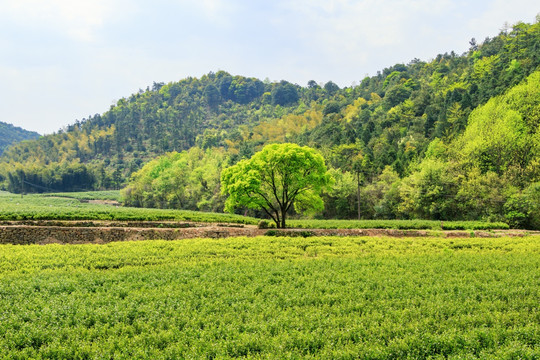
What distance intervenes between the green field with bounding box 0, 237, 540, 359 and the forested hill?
41.8m

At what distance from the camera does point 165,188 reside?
67.2 m

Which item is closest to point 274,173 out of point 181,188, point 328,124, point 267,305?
point 267,305

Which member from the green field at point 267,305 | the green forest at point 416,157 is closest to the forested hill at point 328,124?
the green forest at point 416,157

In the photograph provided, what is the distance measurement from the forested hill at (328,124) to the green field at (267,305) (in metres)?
41.8

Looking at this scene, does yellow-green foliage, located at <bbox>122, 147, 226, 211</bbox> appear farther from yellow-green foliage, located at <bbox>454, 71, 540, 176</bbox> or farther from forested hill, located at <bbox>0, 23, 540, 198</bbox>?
yellow-green foliage, located at <bbox>454, 71, 540, 176</bbox>

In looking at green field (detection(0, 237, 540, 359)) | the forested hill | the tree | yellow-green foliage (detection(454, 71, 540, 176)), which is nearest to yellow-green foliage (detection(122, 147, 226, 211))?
the forested hill

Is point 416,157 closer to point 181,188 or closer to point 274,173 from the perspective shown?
point 274,173

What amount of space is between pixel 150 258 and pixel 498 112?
46.1 metres

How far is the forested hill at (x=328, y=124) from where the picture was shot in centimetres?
5778

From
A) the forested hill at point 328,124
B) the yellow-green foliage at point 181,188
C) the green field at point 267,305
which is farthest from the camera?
the yellow-green foliage at point 181,188

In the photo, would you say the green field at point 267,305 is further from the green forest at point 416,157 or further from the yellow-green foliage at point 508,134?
the yellow-green foliage at point 508,134

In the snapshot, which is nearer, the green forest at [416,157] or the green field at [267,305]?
the green field at [267,305]

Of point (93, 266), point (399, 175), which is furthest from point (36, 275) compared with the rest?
point (399, 175)

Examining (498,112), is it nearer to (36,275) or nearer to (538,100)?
(538,100)
